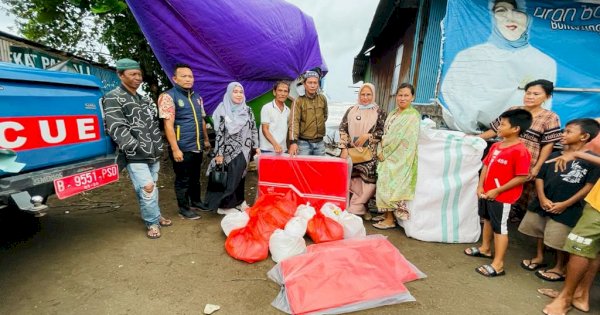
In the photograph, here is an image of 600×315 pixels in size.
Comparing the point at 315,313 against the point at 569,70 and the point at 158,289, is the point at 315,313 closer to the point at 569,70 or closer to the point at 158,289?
the point at 158,289

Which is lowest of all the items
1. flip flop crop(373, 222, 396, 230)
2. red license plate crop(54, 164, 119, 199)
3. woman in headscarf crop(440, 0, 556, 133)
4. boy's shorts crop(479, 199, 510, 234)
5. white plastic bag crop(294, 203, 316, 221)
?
flip flop crop(373, 222, 396, 230)

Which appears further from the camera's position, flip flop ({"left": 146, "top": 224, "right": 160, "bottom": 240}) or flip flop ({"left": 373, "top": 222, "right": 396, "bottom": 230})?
flip flop ({"left": 373, "top": 222, "right": 396, "bottom": 230})

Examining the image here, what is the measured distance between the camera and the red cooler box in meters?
3.27

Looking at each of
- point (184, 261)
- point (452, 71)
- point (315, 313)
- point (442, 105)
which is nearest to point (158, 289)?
point (184, 261)

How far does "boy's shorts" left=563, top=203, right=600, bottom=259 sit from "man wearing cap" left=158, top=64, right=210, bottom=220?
319cm

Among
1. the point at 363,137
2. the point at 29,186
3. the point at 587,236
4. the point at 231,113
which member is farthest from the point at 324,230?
the point at 29,186

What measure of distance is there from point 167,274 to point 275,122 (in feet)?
6.28

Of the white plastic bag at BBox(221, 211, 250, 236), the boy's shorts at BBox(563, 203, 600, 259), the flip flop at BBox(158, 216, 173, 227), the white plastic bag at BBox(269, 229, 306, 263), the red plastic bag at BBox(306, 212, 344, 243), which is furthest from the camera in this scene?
the flip flop at BBox(158, 216, 173, 227)

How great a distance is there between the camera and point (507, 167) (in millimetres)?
2324

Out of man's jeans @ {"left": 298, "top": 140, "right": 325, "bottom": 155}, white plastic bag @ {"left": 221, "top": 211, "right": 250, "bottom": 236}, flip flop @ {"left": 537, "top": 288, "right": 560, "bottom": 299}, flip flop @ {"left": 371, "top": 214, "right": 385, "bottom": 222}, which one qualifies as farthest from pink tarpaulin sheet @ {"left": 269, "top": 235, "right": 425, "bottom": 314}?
man's jeans @ {"left": 298, "top": 140, "right": 325, "bottom": 155}

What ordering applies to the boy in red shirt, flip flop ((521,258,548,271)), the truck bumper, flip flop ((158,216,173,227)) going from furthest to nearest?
flip flop ((158,216,173,227))
flip flop ((521,258,548,271))
the boy in red shirt
the truck bumper

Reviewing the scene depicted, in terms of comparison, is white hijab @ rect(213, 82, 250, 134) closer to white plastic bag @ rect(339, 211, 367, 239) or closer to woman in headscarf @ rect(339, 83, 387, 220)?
woman in headscarf @ rect(339, 83, 387, 220)

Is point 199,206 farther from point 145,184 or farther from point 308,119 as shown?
point 308,119

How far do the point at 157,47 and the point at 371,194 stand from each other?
304 centimetres
